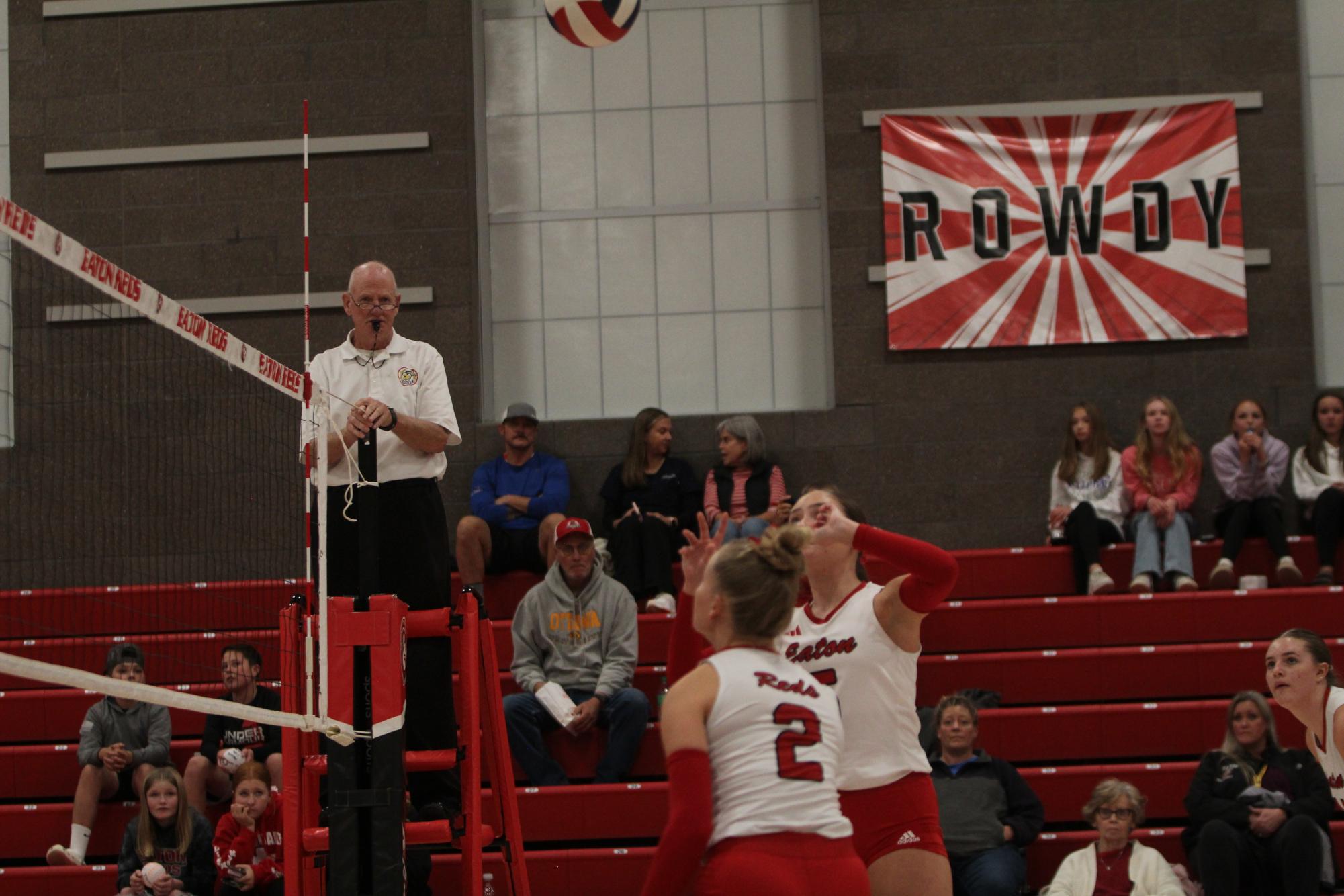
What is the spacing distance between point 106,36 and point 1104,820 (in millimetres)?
9549

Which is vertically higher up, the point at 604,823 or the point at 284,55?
the point at 284,55

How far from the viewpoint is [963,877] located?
24.7 ft

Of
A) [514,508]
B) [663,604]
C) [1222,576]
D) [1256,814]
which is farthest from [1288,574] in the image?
[514,508]

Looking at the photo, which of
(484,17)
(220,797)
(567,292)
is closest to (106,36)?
(484,17)

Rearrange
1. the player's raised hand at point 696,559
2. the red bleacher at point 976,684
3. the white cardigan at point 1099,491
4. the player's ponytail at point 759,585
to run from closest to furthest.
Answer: the player's ponytail at point 759,585 < the player's raised hand at point 696,559 < the red bleacher at point 976,684 < the white cardigan at point 1099,491

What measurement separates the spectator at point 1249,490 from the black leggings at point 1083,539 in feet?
2.60

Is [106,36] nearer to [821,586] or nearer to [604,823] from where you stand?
[604,823]

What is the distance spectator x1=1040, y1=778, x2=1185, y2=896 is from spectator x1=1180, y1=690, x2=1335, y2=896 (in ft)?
0.81

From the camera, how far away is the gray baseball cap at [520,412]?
1080 centimetres

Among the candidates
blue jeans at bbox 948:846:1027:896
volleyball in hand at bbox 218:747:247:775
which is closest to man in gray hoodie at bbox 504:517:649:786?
volleyball in hand at bbox 218:747:247:775

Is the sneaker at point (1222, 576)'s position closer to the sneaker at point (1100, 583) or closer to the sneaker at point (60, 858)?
the sneaker at point (1100, 583)

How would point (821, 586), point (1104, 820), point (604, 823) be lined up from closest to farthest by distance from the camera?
point (821, 586) < point (1104, 820) < point (604, 823)

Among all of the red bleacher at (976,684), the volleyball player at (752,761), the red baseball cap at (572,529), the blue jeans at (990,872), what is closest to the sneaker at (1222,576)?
the red bleacher at (976,684)

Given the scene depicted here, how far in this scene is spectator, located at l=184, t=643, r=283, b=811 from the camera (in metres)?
8.09
